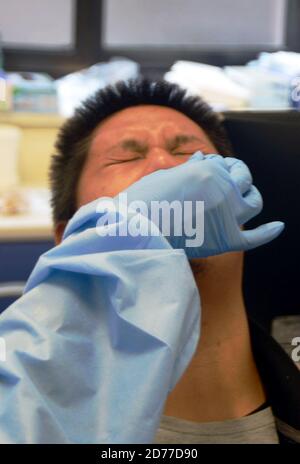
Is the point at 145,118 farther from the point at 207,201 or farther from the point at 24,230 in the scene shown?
the point at 24,230

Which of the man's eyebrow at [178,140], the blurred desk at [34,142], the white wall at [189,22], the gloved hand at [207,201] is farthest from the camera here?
the white wall at [189,22]

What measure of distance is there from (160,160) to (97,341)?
41 centimetres

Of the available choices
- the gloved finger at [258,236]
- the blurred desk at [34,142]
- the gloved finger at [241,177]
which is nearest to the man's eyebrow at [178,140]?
Result: the gloved finger at [241,177]

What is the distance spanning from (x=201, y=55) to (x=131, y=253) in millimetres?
2103

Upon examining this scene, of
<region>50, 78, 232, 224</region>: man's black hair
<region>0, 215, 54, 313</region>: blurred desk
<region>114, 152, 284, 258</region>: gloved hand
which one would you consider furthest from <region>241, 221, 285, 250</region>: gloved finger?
<region>0, 215, 54, 313</region>: blurred desk

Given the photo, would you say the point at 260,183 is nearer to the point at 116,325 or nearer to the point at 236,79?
the point at 116,325

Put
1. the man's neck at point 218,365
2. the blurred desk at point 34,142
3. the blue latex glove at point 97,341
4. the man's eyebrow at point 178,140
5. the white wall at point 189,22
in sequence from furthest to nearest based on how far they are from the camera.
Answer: the white wall at point 189,22 < the blurred desk at point 34,142 < the man's eyebrow at point 178,140 < the man's neck at point 218,365 < the blue latex glove at point 97,341

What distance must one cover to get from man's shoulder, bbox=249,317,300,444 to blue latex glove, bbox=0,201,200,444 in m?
0.35

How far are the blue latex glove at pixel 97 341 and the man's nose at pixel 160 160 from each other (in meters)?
0.27

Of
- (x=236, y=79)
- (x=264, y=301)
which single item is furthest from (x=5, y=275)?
(x=236, y=79)

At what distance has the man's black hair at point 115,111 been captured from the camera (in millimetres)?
1161

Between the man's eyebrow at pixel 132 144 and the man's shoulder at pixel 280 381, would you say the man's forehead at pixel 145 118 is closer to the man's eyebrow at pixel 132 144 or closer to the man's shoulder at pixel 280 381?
the man's eyebrow at pixel 132 144
